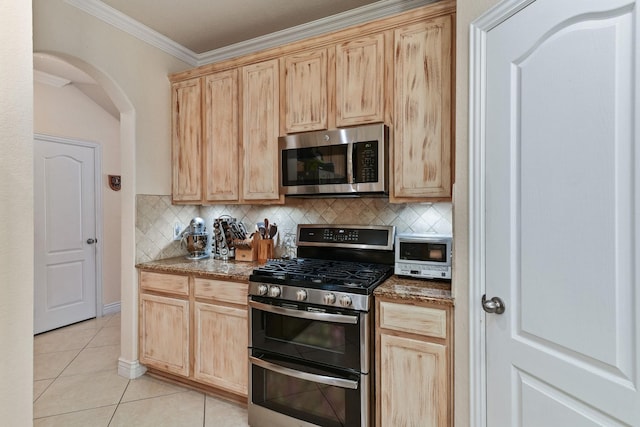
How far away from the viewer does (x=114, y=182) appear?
4227mm

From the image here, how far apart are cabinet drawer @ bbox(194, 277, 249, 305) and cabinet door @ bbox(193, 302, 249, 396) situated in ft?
0.20

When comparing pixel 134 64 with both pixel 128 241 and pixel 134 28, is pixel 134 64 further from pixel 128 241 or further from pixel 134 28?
pixel 128 241

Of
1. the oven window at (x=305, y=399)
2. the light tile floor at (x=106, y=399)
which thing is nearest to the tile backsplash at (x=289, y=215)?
the light tile floor at (x=106, y=399)

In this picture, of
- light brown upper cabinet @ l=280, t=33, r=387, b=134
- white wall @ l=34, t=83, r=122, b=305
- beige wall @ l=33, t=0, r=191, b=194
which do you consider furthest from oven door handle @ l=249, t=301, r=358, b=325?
white wall @ l=34, t=83, r=122, b=305

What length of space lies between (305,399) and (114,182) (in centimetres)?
380

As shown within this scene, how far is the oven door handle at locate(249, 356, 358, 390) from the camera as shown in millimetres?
1752

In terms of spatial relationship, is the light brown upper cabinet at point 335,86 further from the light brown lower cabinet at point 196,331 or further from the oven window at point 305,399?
the oven window at point 305,399

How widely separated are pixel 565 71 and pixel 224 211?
2666 mm

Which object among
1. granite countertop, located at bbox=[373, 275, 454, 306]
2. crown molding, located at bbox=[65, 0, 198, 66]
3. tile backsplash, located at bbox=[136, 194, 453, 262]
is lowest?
granite countertop, located at bbox=[373, 275, 454, 306]

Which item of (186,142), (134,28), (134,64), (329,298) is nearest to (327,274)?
(329,298)

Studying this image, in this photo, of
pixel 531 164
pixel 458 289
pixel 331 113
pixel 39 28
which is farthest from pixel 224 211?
pixel 531 164

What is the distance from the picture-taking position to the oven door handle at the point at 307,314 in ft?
5.80

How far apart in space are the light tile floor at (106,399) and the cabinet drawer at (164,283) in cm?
75

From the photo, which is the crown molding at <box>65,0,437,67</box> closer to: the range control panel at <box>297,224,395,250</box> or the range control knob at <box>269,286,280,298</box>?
the range control panel at <box>297,224,395,250</box>
